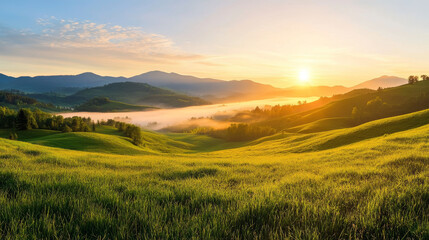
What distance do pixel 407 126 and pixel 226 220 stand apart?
54496 mm

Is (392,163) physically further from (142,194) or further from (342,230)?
(142,194)

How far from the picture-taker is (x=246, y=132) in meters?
158

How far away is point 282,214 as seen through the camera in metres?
3.71

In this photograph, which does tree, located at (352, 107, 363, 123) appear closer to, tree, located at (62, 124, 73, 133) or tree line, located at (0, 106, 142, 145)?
tree line, located at (0, 106, 142, 145)

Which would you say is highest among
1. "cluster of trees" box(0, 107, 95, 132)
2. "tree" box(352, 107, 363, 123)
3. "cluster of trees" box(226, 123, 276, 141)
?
"tree" box(352, 107, 363, 123)

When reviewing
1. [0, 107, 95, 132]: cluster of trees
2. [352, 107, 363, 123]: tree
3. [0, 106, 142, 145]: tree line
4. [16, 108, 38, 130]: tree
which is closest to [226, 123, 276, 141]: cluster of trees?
[352, 107, 363, 123]: tree

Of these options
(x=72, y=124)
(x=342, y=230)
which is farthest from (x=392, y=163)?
(x=72, y=124)

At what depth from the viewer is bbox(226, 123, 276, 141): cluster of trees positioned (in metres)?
154

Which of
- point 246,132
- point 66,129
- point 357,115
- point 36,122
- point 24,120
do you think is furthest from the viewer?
point 246,132

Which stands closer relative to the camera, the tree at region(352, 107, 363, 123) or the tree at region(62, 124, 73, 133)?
the tree at region(62, 124, 73, 133)

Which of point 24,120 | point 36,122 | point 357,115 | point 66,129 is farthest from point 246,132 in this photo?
point 24,120

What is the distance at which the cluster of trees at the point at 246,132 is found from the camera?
15438cm

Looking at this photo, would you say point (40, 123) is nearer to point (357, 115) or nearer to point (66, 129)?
point (66, 129)

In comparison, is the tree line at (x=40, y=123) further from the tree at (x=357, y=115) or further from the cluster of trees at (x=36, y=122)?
the tree at (x=357, y=115)
